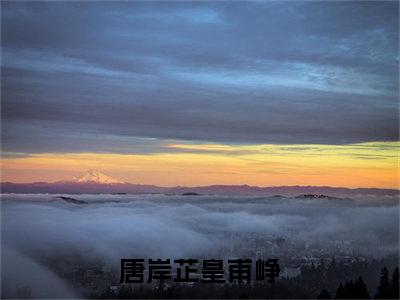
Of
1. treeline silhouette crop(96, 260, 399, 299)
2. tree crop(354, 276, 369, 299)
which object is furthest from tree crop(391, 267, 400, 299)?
tree crop(354, 276, 369, 299)

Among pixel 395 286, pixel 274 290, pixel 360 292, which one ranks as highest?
pixel 395 286

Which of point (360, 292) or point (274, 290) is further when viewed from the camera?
point (274, 290)

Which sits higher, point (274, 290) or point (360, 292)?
point (360, 292)

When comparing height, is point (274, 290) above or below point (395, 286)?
below

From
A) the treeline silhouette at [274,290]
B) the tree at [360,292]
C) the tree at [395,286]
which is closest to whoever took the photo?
the tree at [395,286]

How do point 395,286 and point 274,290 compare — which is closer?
point 395,286

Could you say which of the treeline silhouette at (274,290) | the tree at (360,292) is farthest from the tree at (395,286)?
the tree at (360,292)

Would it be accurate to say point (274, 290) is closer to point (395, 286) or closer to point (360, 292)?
point (360, 292)

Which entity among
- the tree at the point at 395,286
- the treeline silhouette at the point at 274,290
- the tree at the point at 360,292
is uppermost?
the tree at the point at 395,286

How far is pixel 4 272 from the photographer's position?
757 inches

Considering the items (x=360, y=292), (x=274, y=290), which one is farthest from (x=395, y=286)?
(x=274, y=290)

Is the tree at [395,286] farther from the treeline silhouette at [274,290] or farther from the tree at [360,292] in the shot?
the tree at [360,292]

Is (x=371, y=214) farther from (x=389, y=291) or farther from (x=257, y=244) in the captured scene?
(x=389, y=291)

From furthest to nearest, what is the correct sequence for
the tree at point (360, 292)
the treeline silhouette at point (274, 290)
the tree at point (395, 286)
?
the treeline silhouette at point (274, 290), the tree at point (360, 292), the tree at point (395, 286)
